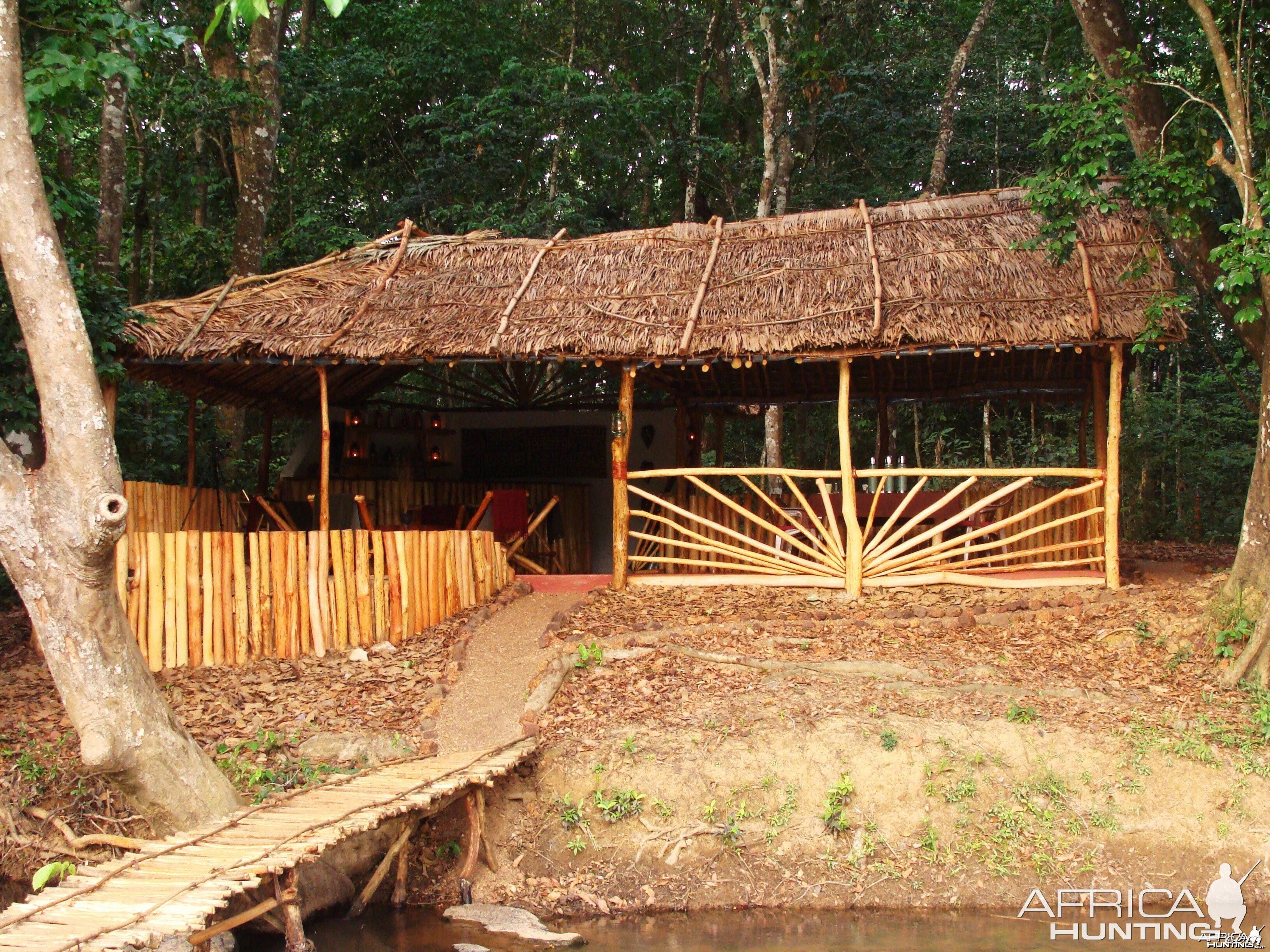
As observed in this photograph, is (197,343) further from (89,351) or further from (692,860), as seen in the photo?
(692,860)

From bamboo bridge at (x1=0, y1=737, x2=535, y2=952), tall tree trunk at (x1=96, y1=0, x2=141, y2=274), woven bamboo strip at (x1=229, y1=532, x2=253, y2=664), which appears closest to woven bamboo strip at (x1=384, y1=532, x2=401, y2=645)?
woven bamboo strip at (x1=229, y1=532, x2=253, y2=664)

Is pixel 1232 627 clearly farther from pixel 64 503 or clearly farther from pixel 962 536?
pixel 64 503

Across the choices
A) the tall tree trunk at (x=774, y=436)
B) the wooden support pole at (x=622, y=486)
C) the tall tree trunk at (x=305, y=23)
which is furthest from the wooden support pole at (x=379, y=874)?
the tall tree trunk at (x=305, y=23)

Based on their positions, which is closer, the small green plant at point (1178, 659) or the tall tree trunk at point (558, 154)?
the small green plant at point (1178, 659)

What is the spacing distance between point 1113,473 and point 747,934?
5070 mm

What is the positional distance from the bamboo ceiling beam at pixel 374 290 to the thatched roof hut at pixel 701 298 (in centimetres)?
3

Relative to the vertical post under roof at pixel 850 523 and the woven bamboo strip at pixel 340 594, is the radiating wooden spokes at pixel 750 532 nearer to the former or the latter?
the vertical post under roof at pixel 850 523

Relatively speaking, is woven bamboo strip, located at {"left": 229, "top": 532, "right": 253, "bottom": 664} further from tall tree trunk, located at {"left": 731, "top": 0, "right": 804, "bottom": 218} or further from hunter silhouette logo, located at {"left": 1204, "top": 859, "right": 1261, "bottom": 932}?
tall tree trunk, located at {"left": 731, "top": 0, "right": 804, "bottom": 218}

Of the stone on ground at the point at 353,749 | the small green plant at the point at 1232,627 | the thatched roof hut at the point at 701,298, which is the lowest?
the stone on ground at the point at 353,749

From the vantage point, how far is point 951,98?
14188 mm

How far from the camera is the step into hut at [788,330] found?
8.89 meters

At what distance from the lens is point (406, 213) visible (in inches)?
623

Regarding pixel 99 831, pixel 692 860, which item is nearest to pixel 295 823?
pixel 99 831

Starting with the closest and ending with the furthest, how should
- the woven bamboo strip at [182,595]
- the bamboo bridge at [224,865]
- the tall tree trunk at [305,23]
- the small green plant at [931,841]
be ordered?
the bamboo bridge at [224,865] → the small green plant at [931,841] → the woven bamboo strip at [182,595] → the tall tree trunk at [305,23]
